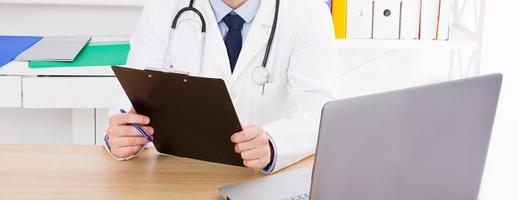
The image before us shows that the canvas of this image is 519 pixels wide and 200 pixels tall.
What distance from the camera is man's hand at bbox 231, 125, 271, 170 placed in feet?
3.46

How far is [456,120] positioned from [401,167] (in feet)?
0.31

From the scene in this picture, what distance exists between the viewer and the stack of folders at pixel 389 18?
2193 millimetres

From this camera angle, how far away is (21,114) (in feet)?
8.89

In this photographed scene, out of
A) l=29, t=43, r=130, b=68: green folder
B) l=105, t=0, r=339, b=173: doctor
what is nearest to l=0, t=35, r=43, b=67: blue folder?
l=29, t=43, r=130, b=68: green folder

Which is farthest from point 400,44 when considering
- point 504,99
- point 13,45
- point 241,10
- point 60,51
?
point 13,45

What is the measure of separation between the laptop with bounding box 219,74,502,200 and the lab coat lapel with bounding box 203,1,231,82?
725 mm

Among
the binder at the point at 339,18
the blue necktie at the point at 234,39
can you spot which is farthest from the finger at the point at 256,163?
the binder at the point at 339,18

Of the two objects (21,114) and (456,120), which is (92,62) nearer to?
(21,114)

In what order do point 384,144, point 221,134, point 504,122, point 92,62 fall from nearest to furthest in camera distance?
point 384,144
point 221,134
point 92,62
point 504,122

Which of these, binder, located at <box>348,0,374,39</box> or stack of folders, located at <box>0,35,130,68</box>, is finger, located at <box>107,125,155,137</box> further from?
binder, located at <box>348,0,374,39</box>

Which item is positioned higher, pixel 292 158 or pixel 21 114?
pixel 292 158

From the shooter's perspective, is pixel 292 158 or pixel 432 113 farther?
pixel 292 158

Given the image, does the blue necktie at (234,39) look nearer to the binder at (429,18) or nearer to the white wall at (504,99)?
the binder at (429,18)

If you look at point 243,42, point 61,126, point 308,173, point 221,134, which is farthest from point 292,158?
point 61,126
